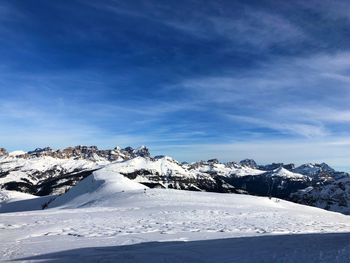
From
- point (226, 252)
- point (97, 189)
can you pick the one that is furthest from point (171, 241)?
point (97, 189)

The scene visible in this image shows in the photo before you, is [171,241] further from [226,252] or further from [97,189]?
[97,189]

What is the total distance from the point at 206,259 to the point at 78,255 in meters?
5.18

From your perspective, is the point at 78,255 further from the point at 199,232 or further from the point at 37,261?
the point at 199,232

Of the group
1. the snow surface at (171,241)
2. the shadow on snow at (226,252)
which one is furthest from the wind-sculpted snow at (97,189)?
the shadow on snow at (226,252)

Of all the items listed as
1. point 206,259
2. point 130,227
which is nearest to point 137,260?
point 206,259

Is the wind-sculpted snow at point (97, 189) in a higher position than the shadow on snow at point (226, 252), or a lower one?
higher

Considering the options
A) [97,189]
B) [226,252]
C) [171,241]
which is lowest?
[226,252]

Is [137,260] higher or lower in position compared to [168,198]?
lower

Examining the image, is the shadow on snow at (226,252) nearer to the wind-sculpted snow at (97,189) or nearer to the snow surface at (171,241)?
the snow surface at (171,241)

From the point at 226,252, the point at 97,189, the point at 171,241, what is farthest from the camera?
the point at 97,189

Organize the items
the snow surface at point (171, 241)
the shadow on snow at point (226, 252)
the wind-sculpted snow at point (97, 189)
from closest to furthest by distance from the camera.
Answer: the shadow on snow at point (226, 252), the snow surface at point (171, 241), the wind-sculpted snow at point (97, 189)

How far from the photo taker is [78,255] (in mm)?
16078

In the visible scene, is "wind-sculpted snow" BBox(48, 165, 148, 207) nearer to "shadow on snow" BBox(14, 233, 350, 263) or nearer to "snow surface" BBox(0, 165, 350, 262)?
"snow surface" BBox(0, 165, 350, 262)

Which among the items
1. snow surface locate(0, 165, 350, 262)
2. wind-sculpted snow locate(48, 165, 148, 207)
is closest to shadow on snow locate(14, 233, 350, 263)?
snow surface locate(0, 165, 350, 262)
